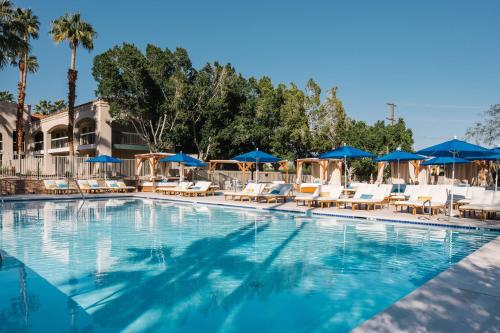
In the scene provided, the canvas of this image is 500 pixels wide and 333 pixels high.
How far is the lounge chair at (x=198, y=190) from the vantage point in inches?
797

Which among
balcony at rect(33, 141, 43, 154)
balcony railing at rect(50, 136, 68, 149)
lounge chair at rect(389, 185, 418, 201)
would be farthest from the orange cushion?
balcony at rect(33, 141, 43, 154)

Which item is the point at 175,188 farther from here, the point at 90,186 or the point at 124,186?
the point at 90,186

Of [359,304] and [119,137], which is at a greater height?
[119,137]

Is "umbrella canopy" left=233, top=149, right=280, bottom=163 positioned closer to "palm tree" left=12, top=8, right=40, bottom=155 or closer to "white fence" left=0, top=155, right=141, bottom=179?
"white fence" left=0, top=155, right=141, bottom=179

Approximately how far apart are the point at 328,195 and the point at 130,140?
66.1 feet

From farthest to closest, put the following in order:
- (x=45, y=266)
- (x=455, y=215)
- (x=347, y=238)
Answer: (x=455, y=215), (x=347, y=238), (x=45, y=266)

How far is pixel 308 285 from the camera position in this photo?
5824mm

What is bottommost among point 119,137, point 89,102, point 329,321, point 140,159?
point 329,321

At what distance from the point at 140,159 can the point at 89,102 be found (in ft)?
27.9

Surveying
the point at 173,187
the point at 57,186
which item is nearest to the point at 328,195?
the point at 173,187

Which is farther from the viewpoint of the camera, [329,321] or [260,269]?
[260,269]

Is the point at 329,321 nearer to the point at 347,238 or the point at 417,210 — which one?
the point at 347,238

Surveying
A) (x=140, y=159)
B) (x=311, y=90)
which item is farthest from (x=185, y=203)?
(x=311, y=90)

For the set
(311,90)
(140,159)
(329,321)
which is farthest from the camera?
(311,90)
